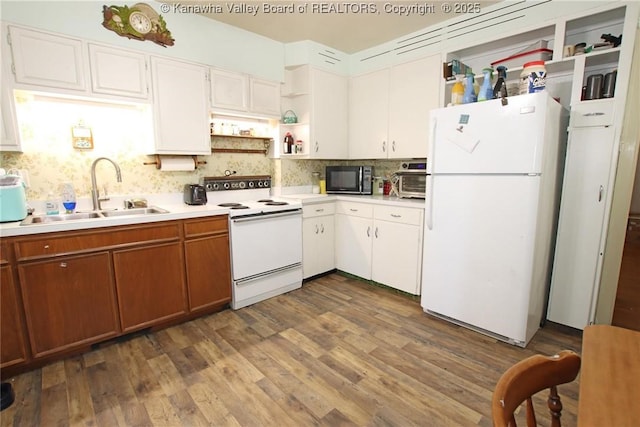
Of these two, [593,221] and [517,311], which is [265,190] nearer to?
[517,311]

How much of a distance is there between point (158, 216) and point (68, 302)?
0.74 metres

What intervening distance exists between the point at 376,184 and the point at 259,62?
6.04ft

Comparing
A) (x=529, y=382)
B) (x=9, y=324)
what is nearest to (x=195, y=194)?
(x=9, y=324)

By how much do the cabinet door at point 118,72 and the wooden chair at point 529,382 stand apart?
279 centimetres

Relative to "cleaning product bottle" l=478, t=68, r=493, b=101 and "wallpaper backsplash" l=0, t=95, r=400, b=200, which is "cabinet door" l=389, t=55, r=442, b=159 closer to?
"cleaning product bottle" l=478, t=68, r=493, b=101

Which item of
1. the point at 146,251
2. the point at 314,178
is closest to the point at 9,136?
the point at 146,251

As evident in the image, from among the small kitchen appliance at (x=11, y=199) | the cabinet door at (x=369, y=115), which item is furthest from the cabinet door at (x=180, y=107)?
the cabinet door at (x=369, y=115)

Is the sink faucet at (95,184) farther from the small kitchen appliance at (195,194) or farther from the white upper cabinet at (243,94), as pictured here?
the white upper cabinet at (243,94)

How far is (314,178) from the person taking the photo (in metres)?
3.92

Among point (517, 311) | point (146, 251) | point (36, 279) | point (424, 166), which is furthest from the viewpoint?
point (424, 166)

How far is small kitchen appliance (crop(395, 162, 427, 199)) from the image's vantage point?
9.95ft

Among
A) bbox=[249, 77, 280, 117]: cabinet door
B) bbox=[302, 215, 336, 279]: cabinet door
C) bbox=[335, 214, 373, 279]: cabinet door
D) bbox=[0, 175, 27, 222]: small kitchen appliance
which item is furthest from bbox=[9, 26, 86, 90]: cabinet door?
bbox=[335, 214, 373, 279]: cabinet door

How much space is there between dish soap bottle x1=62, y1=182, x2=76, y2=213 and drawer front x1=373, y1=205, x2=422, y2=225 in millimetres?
2515

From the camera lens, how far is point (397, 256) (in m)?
2.99
